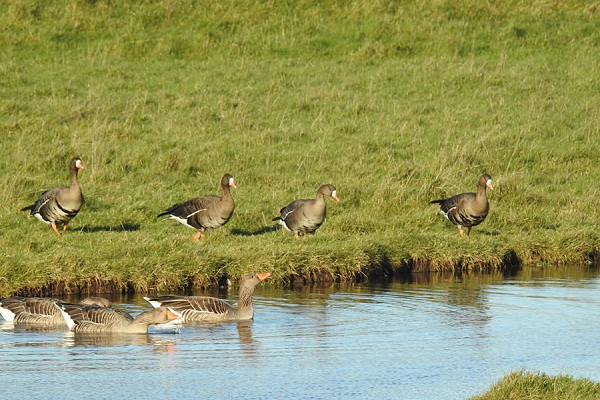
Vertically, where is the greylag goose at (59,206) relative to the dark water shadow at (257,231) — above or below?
above

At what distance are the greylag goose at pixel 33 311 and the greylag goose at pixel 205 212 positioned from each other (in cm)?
529

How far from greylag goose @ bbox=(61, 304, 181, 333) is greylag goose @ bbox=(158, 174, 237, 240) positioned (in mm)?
5445

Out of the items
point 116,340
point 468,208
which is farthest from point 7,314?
point 468,208

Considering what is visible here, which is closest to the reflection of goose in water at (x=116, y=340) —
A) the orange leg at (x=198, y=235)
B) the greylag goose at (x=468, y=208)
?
the orange leg at (x=198, y=235)

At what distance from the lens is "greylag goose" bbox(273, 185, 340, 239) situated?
721 inches

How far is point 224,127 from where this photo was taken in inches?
993

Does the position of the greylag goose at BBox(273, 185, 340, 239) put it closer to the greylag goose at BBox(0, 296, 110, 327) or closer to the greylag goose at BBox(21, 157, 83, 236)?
the greylag goose at BBox(21, 157, 83, 236)

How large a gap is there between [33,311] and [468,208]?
8.36 metres

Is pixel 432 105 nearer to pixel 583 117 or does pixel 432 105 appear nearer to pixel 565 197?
pixel 583 117

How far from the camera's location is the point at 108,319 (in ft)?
42.0

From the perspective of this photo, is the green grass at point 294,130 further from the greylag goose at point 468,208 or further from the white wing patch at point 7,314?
the white wing patch at point 7,314

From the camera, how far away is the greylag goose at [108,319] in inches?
504

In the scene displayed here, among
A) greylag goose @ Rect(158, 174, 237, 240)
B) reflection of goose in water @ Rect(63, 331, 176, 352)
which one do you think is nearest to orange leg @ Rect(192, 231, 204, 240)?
greylag goose @ Rect(158, 174, 237, 240)

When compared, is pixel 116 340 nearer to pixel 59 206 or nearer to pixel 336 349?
pixel 336 349
